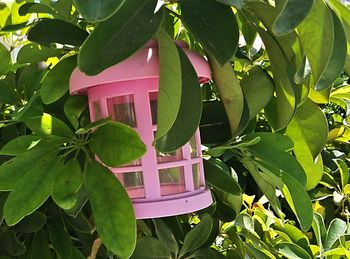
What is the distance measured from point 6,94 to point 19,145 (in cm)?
20

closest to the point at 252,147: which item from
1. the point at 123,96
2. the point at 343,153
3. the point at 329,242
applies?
the point at 123,96

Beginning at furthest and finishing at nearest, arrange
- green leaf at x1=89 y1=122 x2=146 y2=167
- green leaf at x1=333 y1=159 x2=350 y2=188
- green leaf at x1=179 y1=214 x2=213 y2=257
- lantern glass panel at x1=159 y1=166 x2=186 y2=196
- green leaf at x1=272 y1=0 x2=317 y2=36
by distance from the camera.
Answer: green leaf at x1=333 y1=159 x2=350 y2=188, green leaf at x1=179 y1=214 x2=213 y2=257, lantern glass panel at x1=159 y1=166 x2=186 y2=196, green leaf at x1=89 y1=122 x2=146 y2=167, green leaf at x1=272 y1=0 x2=317 y2=36

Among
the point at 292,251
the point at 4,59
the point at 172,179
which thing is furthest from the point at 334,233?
the point at 4,59

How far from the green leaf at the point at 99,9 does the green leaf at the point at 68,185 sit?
0.69ft

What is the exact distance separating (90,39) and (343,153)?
97 centimetres

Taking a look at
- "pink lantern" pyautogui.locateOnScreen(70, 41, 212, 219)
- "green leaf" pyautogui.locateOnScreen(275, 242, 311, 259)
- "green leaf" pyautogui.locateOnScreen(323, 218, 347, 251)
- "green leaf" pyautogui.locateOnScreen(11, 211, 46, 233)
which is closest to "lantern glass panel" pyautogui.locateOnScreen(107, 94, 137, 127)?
"pink lantern" pyautogui.locateOnScreen(70, 41, 212, 219)

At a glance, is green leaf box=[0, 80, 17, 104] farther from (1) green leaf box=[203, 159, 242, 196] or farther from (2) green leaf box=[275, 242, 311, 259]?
(2) green leaf box=[275, 242, 311, 259]

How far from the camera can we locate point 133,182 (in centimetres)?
66

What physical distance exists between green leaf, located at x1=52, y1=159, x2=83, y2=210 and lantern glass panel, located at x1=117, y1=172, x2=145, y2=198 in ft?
0.21

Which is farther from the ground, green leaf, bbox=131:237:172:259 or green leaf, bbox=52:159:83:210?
green leaf, bbox=52:159:83:210

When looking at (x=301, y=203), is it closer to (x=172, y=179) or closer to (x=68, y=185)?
(x=172, y=179)

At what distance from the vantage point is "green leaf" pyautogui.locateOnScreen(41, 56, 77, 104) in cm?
64

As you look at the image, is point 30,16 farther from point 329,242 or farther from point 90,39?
point 329,242

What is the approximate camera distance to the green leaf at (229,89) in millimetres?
650
